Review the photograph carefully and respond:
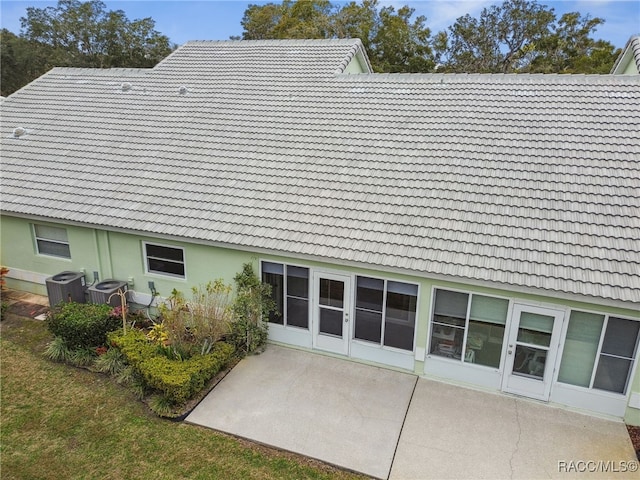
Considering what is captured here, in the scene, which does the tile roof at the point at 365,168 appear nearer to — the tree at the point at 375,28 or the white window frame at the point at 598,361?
the white window frame at the point at 598,361

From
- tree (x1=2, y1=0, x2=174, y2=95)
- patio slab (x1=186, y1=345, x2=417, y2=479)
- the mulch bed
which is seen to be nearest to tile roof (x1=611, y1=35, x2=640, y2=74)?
the mulch bed

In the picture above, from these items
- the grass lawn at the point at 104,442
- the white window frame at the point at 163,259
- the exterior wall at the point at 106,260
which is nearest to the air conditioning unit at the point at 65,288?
the exterior wall at the point at 106,260

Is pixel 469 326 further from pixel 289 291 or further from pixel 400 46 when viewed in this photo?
pixel 400 46

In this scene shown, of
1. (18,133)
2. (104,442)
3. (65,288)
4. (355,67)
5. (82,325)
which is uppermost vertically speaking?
(355,67)

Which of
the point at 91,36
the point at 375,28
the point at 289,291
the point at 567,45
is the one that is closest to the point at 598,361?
the point at 289,291

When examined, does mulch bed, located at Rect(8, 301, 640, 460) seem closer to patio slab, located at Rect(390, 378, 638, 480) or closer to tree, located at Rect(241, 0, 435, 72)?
patio slab, located at Rect(390, 378, 638, 480)

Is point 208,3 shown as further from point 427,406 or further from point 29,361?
point 427,406
